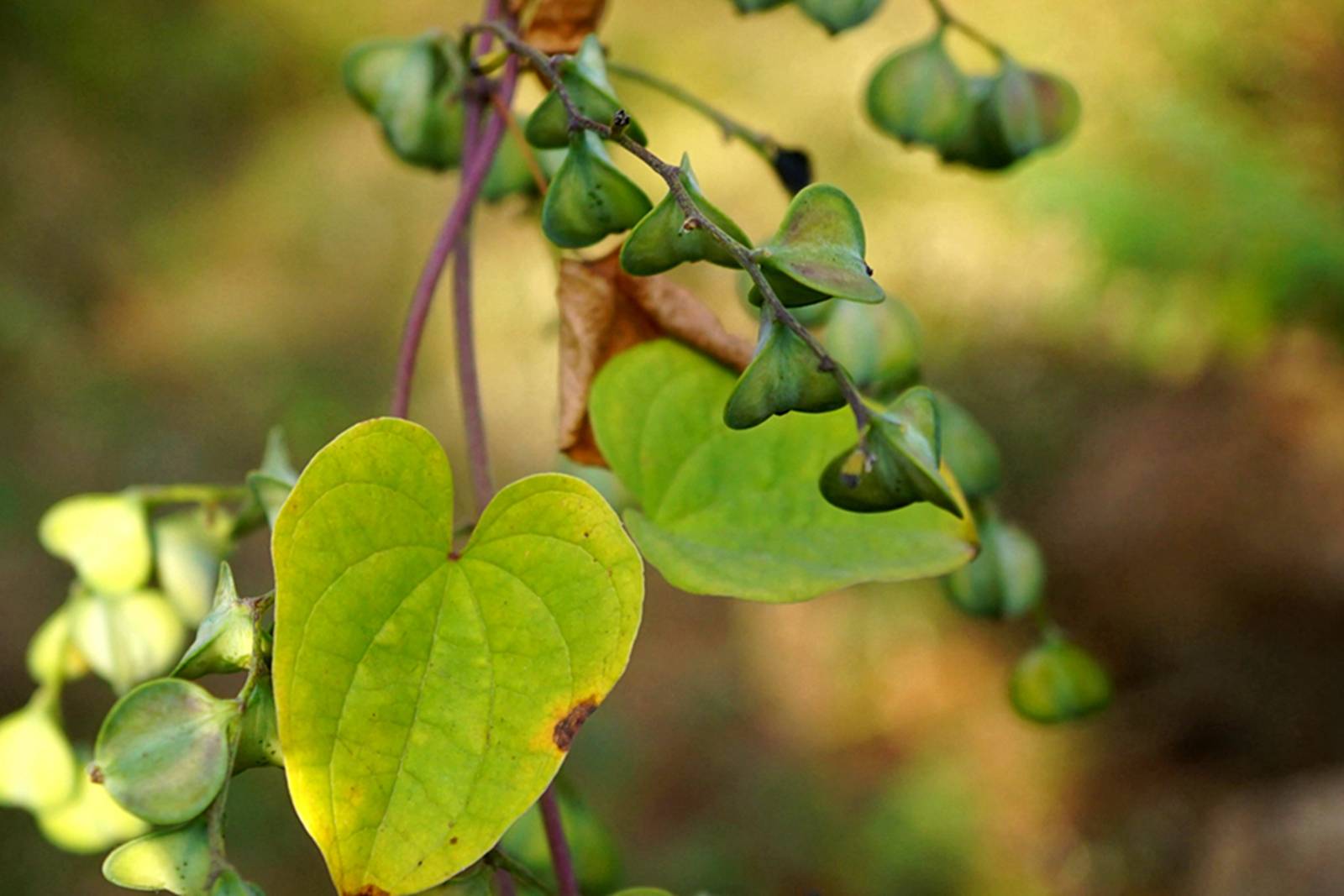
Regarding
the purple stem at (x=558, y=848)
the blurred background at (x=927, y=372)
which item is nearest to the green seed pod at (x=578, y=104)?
the purple stem at (x=558, y=848)

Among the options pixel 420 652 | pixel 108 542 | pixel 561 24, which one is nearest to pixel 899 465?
pixel 420 652

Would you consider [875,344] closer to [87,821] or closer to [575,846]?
[575,846]

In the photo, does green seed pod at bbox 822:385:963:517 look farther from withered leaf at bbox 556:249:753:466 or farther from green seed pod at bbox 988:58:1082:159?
green seed pod at bbox 988:58:1082:159

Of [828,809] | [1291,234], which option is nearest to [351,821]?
[828,809]

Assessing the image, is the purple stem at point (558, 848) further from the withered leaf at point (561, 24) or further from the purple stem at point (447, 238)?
the withered leaf at point (561, 24)

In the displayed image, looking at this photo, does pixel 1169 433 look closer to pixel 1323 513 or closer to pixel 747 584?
pixel 1323 513

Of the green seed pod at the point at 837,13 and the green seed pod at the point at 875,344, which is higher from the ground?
the green seed pod at the point at 837,13
